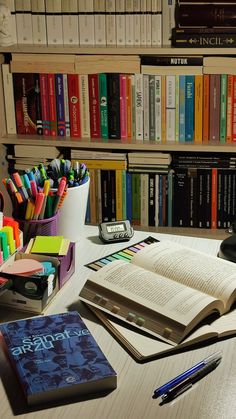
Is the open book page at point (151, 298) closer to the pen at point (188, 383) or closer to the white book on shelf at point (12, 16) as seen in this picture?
the pen at point (188, 383)

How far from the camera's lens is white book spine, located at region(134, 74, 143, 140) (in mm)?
2574

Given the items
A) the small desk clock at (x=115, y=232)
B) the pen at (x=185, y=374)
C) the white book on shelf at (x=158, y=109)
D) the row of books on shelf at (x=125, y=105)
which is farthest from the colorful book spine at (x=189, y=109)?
the pen at (x=185, y=374)

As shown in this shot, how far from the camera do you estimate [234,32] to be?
95.7 inches

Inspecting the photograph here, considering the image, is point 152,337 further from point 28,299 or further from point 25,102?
point 25,102

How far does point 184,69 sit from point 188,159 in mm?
360

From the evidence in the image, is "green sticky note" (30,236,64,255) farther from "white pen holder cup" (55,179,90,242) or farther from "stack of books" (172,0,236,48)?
"stack of books" (172,0,236,48)

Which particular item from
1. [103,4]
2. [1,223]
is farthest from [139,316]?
[103,4]

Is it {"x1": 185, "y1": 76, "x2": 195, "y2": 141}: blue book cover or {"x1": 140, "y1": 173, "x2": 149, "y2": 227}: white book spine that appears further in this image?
{"x1": 140, "y1": 173, "x2": 149, "y2": 227}: white book spine

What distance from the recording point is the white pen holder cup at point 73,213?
1606 mm

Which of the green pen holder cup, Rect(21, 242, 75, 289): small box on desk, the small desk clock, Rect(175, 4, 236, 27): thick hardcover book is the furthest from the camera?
Rect(175, 4, 236, 27): thick hardcover book

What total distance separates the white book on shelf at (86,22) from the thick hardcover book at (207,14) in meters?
0.35

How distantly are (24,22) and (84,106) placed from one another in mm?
411

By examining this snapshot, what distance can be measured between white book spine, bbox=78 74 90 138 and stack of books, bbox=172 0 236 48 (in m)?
0.42

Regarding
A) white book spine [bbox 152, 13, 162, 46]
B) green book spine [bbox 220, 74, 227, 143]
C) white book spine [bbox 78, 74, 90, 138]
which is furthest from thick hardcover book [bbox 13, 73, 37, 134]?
green book spine [bbox 220, 74, 227, 143]
